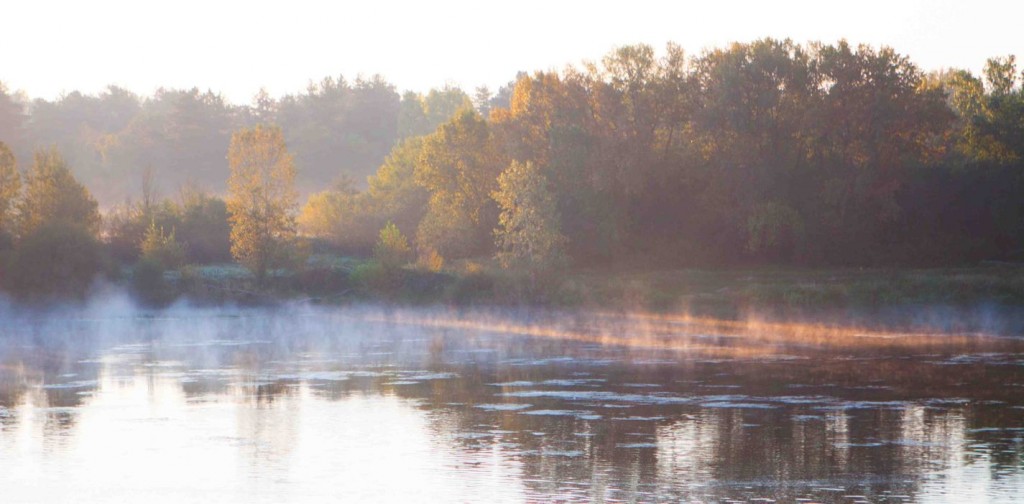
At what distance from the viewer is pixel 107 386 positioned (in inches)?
1458

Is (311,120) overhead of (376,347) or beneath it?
Result: overhead

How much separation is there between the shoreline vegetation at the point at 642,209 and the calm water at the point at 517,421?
16.0 metres

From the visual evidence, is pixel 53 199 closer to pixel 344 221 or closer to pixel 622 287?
pixel 344 221

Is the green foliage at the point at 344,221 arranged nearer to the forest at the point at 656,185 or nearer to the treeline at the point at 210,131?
the forest at the point at 656,185

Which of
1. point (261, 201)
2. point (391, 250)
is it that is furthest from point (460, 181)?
point (261, 201)

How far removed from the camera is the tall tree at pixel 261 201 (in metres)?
68.2

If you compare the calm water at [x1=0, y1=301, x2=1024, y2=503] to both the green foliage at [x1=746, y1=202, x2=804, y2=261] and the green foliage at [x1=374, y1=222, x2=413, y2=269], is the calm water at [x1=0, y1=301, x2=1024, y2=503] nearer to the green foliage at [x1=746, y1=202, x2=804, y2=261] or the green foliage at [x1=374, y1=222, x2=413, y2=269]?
the green foliage at [x1=374, y1=222, x2=413, y2=269]

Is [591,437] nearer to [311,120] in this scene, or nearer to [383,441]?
[383,441]

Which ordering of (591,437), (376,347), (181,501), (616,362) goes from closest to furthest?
1. (181,501)
2. (591,437)
3. (616,362)
4. (376,347)

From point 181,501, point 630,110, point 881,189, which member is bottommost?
point 181,501

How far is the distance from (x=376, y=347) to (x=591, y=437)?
78.3 feet

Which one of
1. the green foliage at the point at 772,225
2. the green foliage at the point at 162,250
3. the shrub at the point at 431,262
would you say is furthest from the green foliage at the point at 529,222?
the green foliage at the point at 162,250

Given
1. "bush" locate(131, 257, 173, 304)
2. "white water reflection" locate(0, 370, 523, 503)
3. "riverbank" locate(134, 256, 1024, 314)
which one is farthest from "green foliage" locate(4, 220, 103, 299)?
"white water reflection" locate(0, 370, 523, 503)

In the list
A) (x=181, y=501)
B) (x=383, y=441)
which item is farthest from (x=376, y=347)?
(x=181, y=501)
